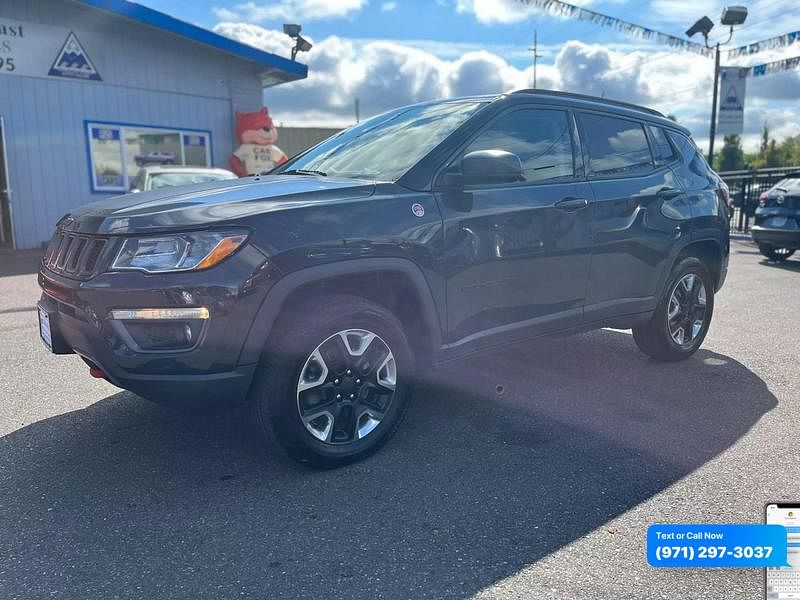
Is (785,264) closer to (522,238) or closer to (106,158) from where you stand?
(522,238)

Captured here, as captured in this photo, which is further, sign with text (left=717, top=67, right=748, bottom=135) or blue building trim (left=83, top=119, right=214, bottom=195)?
sign with text (left=717, top=67, right=748, bottom=135)

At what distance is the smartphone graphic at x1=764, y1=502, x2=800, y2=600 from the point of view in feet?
7.10

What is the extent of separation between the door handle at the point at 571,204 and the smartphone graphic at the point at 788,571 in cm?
197

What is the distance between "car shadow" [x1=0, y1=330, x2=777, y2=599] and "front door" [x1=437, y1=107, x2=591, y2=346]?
47 centimetres

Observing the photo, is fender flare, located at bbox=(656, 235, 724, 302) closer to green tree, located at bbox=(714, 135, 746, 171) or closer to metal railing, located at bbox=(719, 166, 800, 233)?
metal railing, located at bbox=(719, 166, 800, 233)

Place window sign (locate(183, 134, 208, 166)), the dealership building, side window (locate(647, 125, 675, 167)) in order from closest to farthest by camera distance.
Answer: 1. side window (locate(647, 125, 675, 167))
2. the dealership building
3. window sign (locate(183, 134, 208, 166))

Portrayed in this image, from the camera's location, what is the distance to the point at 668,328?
15.5 feet

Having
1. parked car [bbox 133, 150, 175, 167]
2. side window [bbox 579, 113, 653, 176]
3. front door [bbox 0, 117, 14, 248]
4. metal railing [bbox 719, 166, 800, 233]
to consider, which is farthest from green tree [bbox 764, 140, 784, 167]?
side window [bbox 579, 113, 653, 176]

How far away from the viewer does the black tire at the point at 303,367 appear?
9.35 feet

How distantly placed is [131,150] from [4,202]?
8.70 feet

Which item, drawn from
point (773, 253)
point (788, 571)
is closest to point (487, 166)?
point (788, 571)

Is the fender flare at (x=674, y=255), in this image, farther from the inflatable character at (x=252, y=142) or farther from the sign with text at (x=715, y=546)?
the inflatable character at (x=252, y=142)

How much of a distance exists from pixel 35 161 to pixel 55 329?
11023 mm

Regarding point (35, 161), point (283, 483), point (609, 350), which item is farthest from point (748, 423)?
point (35, 161)
